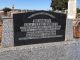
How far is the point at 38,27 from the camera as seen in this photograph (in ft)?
56.2

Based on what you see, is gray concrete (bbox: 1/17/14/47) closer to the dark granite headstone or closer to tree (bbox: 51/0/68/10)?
the dark granite headstone

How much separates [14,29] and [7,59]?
4.49 m

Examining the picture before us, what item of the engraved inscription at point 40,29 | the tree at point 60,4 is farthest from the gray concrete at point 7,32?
the tree at point 60,4

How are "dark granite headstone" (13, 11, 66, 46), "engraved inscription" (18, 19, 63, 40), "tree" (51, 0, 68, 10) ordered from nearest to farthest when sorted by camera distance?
"dark granite headstone" (13, 11, 66, 46) → "engraved inscription" (18, 19, 63, 40) → "tree" (51, 0, 68, 10)

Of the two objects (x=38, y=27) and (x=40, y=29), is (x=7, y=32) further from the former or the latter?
(x=40, y=29)

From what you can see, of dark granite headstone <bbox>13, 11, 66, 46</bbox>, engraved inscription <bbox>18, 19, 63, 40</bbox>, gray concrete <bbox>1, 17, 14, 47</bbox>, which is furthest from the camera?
engraved inscription <bbox>18, 19, 63, 40</bbox>

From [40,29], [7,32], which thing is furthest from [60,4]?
[7,32]

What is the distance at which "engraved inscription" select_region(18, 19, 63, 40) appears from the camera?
1645cm

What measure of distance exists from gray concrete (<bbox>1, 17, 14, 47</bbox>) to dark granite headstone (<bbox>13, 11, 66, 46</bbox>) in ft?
0.70

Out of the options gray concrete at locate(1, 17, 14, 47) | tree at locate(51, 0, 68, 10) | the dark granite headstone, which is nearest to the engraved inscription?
the dark granite headstone

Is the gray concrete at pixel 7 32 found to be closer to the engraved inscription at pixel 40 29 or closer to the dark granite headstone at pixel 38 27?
the dark granite headstone at pixel 38 27

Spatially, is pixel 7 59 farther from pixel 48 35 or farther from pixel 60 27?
pixel 60 27

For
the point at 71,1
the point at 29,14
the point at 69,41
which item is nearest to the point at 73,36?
the point at 69,41

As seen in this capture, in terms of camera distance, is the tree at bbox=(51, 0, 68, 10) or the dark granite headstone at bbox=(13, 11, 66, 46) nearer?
the dark granite headstone at bbox=(13, 11, 66, 46)
